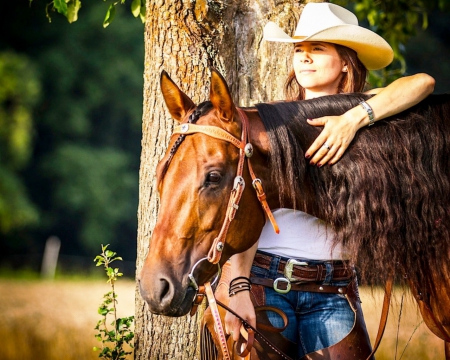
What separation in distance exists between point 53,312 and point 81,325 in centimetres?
106

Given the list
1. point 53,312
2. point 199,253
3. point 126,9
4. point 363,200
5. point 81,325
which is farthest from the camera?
point 126,9

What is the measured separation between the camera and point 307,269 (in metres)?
2.94

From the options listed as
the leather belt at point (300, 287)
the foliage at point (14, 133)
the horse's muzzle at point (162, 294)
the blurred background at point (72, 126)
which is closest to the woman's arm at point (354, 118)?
the leather belt at point (300, 287)

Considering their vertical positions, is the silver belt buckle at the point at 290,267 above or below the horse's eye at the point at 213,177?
below

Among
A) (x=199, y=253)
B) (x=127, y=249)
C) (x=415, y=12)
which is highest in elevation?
(x=415, y=12)

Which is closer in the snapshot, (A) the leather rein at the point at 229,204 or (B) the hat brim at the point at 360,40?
(A) the leather rein at the point at 229,204

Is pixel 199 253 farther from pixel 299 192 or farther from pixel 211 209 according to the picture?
pixel 299 192

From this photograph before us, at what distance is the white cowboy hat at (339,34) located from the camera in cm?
308

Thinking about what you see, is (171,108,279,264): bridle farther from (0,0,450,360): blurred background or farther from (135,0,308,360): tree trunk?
(0,0,450,360): blurred background

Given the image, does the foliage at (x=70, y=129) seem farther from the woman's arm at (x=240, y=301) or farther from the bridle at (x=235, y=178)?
the bridle at (x=235, y=178)

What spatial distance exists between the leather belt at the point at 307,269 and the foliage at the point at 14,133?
828 inches

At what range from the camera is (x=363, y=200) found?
283 centimetres

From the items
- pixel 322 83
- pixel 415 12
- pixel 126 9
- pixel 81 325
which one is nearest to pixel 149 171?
Result: pixel 322 83

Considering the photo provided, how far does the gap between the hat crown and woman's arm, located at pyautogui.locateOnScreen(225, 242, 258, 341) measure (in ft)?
3.60
